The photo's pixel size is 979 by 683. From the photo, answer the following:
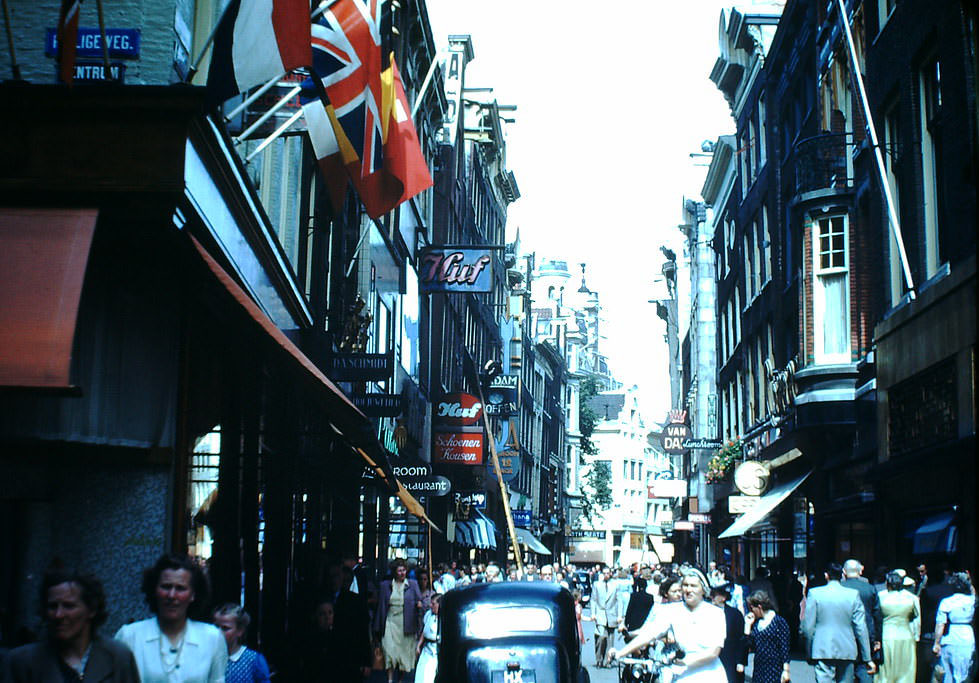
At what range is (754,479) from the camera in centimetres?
3403

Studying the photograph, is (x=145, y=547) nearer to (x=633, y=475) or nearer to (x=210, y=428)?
(x=210, y=428)

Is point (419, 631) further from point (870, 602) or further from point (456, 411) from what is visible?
point (456, 411)

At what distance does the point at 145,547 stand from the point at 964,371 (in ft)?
36.0

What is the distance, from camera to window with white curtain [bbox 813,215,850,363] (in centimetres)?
2769

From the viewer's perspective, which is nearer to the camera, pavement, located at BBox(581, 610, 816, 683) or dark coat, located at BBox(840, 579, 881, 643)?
dark coat, located at BBox(840, 579, 881, 643)

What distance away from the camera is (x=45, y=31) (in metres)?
11.8

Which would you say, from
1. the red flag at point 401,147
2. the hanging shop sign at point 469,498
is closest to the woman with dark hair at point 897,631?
the red flag at point 401,147

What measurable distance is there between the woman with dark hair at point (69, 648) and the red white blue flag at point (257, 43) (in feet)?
18.6

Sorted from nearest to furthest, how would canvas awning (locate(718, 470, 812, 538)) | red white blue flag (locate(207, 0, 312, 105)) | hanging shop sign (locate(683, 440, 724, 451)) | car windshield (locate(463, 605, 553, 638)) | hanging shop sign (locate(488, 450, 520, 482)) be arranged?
red white blue flag (locate(207, 0, 312, 105)), car windshield (locate(463, 605, 553, 638)), canvas awning (locate(718, 470, 812, 538)), hanging shop sign (locate(683, 440, 724, 451)), hanging shop sign (locate(488, 450, 520, 482))

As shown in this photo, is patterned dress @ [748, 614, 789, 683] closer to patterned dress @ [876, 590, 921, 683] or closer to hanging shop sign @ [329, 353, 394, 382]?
patterned dress @ [876, 590, 921, 683]

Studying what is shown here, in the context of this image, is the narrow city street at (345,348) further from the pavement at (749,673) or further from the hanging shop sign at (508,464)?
the hanging shop sign at (508,464)

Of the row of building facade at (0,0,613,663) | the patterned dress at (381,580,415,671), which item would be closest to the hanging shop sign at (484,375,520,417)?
the row of building facade at (0,0,613,663)

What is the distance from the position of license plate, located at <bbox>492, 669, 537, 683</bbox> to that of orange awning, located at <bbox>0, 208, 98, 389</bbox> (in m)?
5.24

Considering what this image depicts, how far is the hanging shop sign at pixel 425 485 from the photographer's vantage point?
28.7 m
